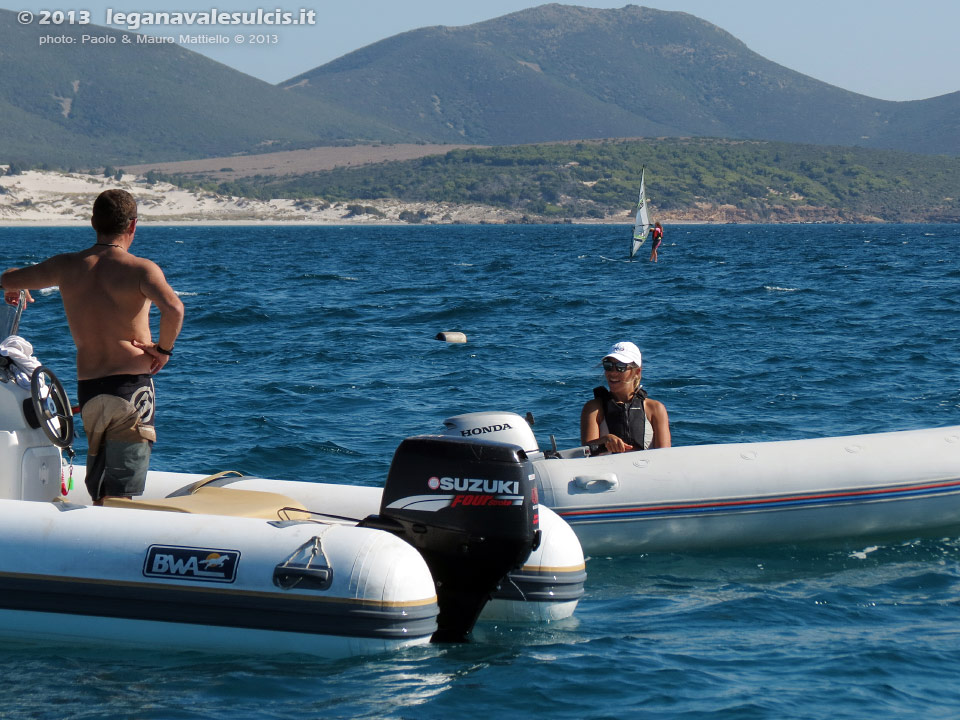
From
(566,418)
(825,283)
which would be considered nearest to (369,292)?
(825,283)

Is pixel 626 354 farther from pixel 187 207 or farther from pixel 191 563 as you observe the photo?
pixel 187 207

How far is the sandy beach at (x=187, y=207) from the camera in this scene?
12331 centimetres

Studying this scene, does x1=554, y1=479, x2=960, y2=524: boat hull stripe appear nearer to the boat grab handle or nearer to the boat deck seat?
the boat grab handle

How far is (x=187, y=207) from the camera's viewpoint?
139500mm

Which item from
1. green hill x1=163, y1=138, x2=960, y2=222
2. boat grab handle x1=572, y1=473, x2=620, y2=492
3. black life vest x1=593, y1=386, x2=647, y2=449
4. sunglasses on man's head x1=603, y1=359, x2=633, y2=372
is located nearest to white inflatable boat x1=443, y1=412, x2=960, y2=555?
boat grab handle x1=572, y1=473, x2=620, y2=492

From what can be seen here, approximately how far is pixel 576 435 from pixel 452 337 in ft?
23.9

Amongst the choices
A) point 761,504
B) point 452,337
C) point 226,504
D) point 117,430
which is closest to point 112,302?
point 117,430

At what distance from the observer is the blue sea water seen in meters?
4.78

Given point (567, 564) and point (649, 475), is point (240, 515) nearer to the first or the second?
point (567, 564)

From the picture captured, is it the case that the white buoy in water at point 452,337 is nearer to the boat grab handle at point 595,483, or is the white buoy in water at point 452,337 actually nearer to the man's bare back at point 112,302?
the boat grab handle at point 595,483

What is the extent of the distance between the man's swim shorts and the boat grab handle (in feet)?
8.10

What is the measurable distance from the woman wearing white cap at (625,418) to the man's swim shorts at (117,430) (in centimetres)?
280

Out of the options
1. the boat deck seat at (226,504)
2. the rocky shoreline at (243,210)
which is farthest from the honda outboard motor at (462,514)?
the rocky shoreline at (243,210)

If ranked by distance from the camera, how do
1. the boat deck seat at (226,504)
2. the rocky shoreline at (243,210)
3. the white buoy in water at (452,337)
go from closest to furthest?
the boat deck seat at (226,504) < the white buoy in water at (452,337) < the rocky shoreline at (243,210)
